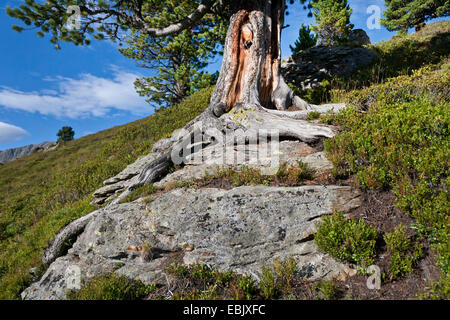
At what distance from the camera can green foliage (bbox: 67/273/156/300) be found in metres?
4.06

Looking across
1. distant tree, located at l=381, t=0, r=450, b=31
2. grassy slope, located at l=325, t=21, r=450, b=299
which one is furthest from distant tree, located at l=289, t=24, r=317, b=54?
grassy slope, located at l=325, t=21, r=450, b=299

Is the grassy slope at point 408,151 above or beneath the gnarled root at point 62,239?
above

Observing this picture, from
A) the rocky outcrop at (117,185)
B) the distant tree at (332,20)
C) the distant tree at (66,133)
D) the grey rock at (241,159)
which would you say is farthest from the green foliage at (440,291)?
the distant tree at (66,133)

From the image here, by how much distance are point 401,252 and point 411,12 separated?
41037 millimetres

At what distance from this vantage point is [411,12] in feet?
98.2

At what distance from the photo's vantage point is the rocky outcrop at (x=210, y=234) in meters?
4.38

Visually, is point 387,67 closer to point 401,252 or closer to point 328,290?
point 401,252

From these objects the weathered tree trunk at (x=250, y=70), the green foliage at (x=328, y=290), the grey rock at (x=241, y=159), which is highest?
the weathered tree trunk at (x=250, y=70)

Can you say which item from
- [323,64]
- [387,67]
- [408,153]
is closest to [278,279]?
[408,153]

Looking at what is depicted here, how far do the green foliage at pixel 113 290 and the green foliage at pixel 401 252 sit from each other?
14.1 ft

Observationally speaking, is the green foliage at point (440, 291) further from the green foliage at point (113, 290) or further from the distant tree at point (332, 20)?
the distant tree at point (332, 20)

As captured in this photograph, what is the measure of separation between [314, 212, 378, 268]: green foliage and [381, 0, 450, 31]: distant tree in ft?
127

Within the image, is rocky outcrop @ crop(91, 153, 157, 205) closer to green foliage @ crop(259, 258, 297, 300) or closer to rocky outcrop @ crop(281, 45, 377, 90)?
green foliage @ crop(259, 258, 297, 300)
